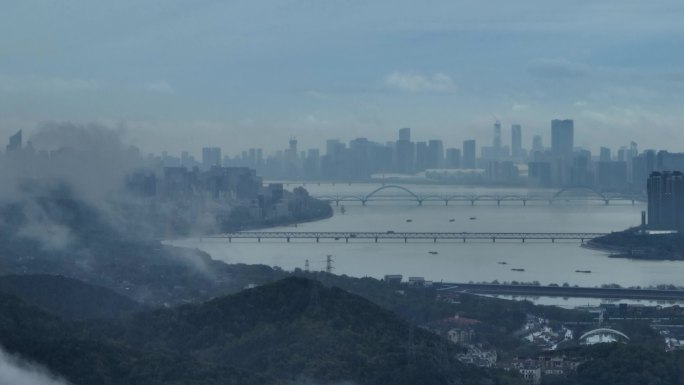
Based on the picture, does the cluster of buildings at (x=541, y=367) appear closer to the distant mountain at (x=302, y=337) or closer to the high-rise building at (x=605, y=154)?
the distant mountain at (x=302, y=337)

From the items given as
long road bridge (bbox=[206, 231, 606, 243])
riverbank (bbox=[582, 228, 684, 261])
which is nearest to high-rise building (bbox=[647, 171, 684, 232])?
riverbank (bbox=[582, 228, 684, 261])

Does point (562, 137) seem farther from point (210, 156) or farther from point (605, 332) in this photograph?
point (605, 332)

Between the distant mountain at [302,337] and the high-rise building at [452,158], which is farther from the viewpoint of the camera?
the high-rise building at [452,158]

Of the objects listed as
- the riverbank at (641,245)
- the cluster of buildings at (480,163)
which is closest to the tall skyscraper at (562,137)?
the cluster of buildings at (480,163)

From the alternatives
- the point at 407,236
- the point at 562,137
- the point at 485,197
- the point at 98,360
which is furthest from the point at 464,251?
the point at 562,137

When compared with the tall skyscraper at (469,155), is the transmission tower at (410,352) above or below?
below

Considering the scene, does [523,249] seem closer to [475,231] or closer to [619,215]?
[475,231]

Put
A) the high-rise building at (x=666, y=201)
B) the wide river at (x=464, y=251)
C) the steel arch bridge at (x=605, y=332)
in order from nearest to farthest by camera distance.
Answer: the steel arch bridge at (x=605, y=332)
the wide river at (x=464, y=251)
the high-rise building at (x=666, y=201)

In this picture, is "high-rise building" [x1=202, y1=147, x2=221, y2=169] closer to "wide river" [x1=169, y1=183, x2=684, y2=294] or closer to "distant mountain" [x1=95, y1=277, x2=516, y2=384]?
"wide river" [x1=169, y1=183, x2=684, y2=294]
